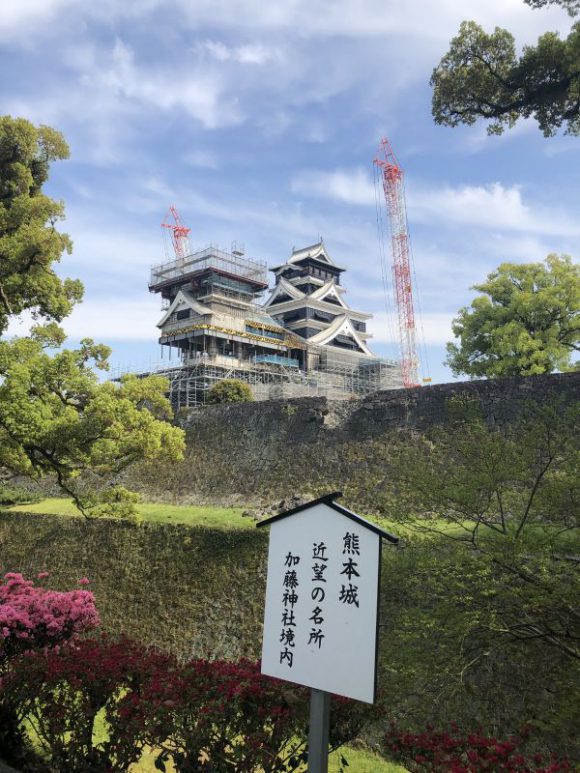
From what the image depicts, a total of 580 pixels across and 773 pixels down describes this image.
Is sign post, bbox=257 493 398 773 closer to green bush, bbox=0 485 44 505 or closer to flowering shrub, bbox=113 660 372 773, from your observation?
flowering shrub, bbox=113 660 372 773

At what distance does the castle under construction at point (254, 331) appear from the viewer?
36531 mm

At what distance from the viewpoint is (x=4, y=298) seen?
37.1 feet

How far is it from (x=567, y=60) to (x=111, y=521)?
1270 cm

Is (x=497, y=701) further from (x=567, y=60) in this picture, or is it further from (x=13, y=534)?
(x=13, y=534)

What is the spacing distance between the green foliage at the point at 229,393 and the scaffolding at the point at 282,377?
2.18 m

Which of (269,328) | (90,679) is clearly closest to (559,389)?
(90,679)

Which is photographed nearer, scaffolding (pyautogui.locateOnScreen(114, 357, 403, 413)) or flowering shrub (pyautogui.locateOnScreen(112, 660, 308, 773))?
flowering shrub (pyautogui.locateOnScreen(112, 660, 308, 773))

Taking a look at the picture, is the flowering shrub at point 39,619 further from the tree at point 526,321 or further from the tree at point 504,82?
the tree at point 526,321

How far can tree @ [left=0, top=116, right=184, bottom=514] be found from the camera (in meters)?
9.27

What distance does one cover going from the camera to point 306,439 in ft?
49.8

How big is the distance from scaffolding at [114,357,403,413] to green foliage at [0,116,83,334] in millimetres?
16282

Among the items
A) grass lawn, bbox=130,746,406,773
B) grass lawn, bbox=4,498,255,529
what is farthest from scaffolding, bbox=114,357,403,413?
grass lawn, bbox=130,746,406,773

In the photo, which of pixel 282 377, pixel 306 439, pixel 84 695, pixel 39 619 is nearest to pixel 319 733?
pixel 84 695

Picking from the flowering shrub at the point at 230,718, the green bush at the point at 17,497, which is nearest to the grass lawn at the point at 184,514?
the green bush at the point at 17,497
